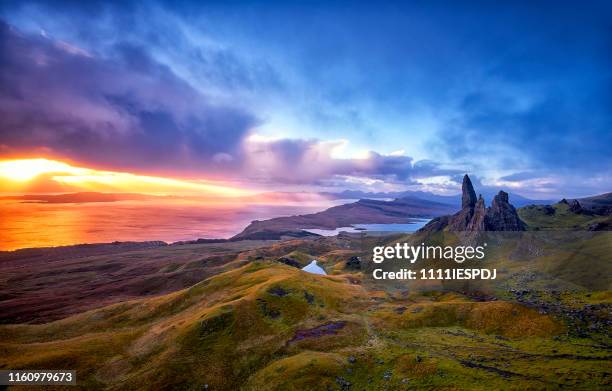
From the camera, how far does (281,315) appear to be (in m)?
84.8

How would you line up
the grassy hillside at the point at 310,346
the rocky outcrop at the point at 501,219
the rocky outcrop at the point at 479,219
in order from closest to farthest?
the grassy hillside at the point at 310,346
the rocky outcrop at the point at 501,219
the rocky outcrop at the point at 479,219

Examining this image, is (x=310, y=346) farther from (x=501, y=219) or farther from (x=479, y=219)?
(x=501, y=219)

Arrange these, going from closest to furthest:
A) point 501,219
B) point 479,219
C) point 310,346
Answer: point 310,346 < point 501,219 < point 479,219

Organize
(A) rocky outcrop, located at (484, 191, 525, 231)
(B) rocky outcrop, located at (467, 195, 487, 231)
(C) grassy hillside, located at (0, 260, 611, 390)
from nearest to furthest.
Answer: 1. (C) grassy hillside, located at (0, 260, 611, 390)
2. (A) rocky outcrop, located at (484, 191, 525, 231)
3. (B) rocky outcrop, located at (467, 195, 487, 231)

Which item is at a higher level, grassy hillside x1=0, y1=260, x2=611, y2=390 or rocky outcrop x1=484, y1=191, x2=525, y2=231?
rocky outcrop x1=484, y1=191, x2=525, y2=231

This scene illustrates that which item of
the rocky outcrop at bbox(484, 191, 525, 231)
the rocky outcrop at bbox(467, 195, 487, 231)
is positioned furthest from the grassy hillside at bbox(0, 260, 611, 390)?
the rocky outcrop at bbox(484, 191, 525, 231)

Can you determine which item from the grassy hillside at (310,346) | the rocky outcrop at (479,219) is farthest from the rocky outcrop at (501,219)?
the grassy hillside at (310,346)

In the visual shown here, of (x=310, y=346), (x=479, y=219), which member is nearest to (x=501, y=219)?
(x=479, y=219)

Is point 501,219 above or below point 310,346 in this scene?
above

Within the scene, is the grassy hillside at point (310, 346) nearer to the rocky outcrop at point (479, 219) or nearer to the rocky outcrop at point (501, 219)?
the rocky outcrop at point (479, 219)

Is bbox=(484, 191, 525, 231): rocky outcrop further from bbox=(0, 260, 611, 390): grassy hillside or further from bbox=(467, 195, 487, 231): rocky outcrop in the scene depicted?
bbox=(0, 260, 611, 390): grassy hillside

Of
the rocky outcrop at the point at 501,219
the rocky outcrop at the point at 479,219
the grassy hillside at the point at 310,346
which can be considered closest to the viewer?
the grassy hillside at the point at 310,346

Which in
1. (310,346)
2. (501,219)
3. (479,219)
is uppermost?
(501,219)

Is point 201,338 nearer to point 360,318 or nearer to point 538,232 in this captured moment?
point 360,318
